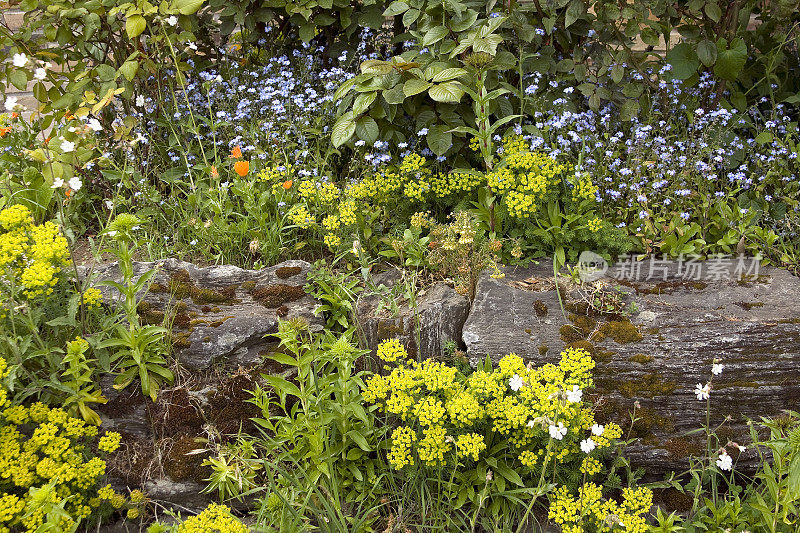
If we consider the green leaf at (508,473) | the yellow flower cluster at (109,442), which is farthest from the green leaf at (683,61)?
the yellow flower cluster at (109,442)

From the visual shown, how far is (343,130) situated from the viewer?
3.38 m

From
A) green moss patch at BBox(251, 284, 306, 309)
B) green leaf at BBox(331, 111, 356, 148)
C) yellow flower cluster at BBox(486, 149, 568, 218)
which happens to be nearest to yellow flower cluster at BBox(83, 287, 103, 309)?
green moss patch at BBox(251, 284, 306, 309)

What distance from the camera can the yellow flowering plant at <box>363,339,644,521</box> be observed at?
7.41ft

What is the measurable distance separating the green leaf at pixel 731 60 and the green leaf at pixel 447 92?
62.9 inches

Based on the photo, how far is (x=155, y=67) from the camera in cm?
377

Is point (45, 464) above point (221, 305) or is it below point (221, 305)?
below

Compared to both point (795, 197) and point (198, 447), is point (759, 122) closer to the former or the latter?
point (795, 197)

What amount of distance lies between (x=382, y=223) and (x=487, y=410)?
1.48 meters

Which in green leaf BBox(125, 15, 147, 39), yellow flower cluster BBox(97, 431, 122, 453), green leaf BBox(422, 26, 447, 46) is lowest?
yellow flower cluster BBox(97, 431, 122, 453)

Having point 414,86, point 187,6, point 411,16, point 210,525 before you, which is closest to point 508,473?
point 210,525

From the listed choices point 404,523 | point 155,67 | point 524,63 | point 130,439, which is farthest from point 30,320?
point 524,63

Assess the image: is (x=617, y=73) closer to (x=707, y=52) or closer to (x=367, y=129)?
(x=707, y=52)

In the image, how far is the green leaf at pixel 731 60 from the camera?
356 centimetres

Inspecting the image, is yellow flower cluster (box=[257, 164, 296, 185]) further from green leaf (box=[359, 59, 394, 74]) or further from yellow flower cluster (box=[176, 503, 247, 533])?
yellow flower cluster (box=[176, 503, 247, 533])
